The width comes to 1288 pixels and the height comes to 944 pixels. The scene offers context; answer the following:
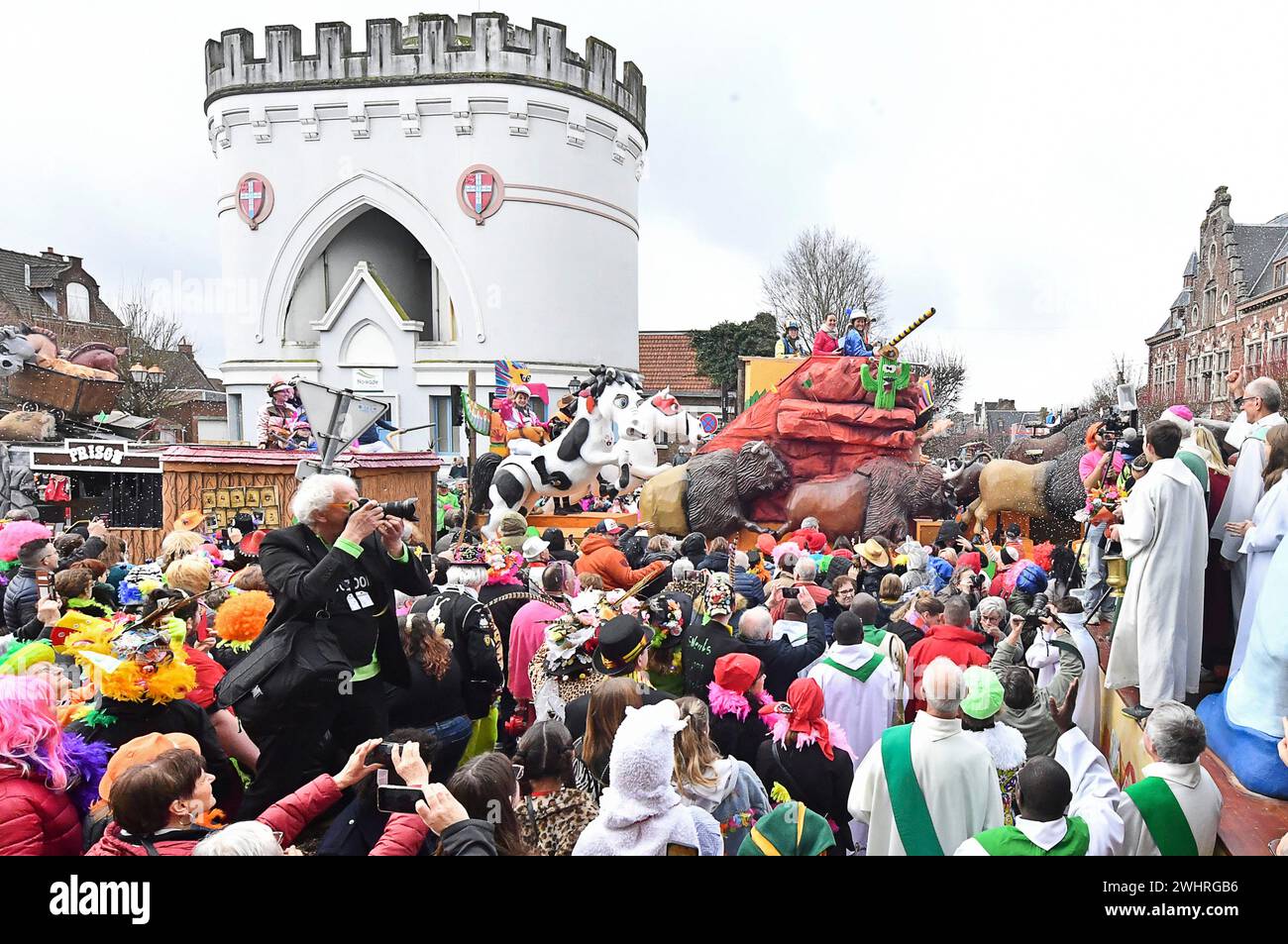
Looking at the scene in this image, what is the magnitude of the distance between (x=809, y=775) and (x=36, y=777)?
8.02 feet

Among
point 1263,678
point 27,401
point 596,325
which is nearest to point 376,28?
Result: point 596,325

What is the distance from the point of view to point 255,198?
23531mm

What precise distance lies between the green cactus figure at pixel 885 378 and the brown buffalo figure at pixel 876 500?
106 centimetres

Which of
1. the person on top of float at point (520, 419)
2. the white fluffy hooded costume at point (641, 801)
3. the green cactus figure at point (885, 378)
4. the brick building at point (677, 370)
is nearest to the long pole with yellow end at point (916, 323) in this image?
the green cactus figure at point (885, 378)

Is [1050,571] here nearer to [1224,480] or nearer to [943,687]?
[1224,480]

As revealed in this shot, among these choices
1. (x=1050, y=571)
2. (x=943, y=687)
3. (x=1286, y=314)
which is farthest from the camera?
(x=1286, y=314)

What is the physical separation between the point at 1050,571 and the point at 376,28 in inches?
902

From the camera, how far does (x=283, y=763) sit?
10.3 ft

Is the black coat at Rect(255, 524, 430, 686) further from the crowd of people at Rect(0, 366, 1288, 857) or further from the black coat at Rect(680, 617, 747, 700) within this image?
the black coat at Rect(680, 617, 747, 700)

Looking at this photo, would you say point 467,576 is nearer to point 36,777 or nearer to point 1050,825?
point 36,777

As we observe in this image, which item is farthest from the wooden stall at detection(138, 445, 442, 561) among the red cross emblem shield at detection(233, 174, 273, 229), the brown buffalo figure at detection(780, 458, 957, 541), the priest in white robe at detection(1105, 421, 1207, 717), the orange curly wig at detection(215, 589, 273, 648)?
the red cross emblem shield at detection(233, 174, 273, 229)

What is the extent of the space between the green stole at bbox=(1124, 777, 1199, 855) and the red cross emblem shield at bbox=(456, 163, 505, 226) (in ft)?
74.5

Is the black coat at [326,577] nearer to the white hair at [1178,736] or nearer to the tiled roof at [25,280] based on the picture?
the white hair at [1178,736]
